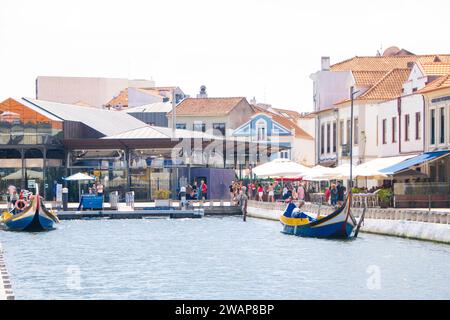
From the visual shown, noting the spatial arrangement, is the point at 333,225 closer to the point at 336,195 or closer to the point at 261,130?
the point at 336,195

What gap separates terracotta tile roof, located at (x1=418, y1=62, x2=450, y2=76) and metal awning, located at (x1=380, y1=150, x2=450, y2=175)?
5697mm

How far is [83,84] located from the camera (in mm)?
156250

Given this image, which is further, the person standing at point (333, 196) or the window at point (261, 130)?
the window at point (261, 130)

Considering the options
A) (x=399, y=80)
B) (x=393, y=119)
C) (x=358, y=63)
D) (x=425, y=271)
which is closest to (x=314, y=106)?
(x=358, y=63)

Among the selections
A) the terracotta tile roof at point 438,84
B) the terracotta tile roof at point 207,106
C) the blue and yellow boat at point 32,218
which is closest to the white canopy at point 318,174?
the terracotta tile roof at point 438,84

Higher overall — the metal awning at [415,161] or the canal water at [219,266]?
the metal awning at [415,161]

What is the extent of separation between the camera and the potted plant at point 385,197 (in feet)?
202

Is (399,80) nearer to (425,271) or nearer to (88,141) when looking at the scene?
(88,141)

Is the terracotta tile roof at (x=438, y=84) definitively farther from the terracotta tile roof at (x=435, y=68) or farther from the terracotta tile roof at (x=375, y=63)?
the terracotta tile roof at (x=375, y=63)

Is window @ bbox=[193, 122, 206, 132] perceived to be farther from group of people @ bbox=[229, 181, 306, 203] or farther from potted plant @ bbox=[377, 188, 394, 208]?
potted plant @ bbox=[377, 188, 394, 208]

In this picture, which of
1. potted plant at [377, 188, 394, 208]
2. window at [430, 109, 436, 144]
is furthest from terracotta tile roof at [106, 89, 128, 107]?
potted plant at [377, 188, 394, 208]

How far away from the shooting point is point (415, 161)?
2539 inches

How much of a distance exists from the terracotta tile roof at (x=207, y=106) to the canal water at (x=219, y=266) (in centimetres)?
6585

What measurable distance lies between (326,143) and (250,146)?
6.30 metres
